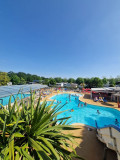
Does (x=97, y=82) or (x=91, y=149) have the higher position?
(x=97, y=82)

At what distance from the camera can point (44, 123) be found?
6.41 ft

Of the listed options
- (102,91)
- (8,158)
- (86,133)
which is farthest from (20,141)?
(102,91)

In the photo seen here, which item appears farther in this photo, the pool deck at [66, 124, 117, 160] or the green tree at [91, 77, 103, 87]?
the green tree at [91, 77, 103, 87]

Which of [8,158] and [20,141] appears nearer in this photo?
[8,158]

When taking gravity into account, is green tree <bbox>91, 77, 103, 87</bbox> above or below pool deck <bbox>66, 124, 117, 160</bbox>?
above

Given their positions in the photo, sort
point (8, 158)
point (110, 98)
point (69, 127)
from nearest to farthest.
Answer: point (8, 158) < point (69, 127) < point (110, 98)

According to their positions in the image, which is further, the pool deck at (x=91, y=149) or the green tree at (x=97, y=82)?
the green tree at (x=97, y=82)

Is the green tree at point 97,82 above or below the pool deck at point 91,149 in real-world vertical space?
above

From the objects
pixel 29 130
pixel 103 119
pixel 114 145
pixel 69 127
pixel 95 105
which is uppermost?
pixel 29 130

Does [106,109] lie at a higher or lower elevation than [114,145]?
lower

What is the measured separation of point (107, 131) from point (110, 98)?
18780mm

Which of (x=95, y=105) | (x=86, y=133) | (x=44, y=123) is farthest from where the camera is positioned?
A: (x=95, y=105)

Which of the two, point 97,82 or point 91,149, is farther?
point 97,82

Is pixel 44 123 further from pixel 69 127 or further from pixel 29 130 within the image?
pixel 69 127
